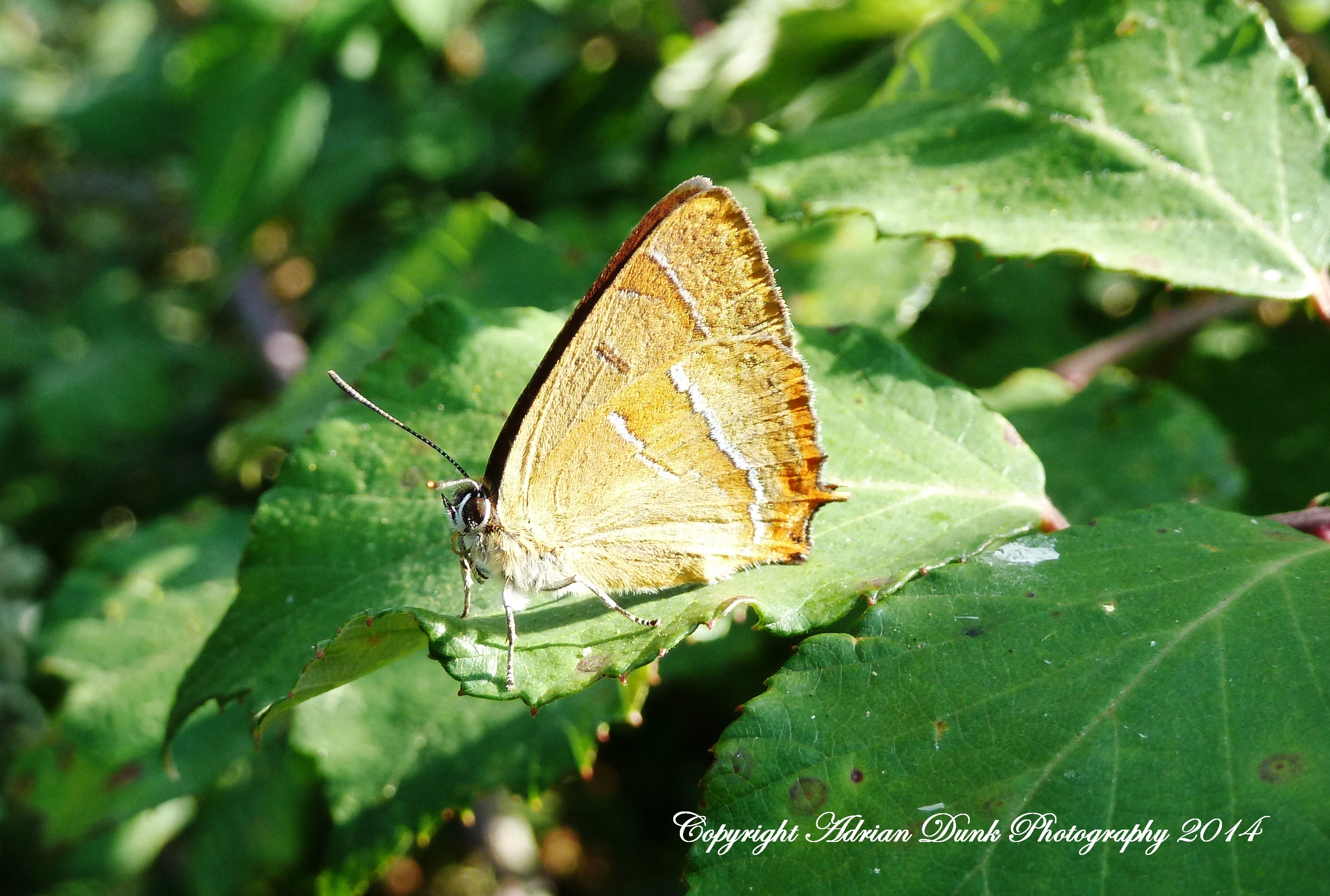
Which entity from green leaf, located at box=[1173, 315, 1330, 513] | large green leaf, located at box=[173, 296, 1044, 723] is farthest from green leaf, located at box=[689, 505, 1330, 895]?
green leaf, located at box=[1173, 315, 1330, 513]

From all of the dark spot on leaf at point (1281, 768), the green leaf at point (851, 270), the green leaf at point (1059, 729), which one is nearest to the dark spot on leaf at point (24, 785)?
the green leaf at point (1059, 729)

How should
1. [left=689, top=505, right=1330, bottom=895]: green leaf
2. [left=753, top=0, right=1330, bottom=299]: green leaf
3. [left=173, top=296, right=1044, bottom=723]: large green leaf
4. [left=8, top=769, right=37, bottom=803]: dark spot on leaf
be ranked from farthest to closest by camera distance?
1. [left=8, top=769, right=37, bottom=803]: dark spot on leaf
2. [left=753, top=0, right=1330, bottom=299]: green leaf
3. [left=173, top=296, right=1044, bottom=723]: large green leaf
4. [left=689, top=505, right=1330, bottom=895]: green leaf

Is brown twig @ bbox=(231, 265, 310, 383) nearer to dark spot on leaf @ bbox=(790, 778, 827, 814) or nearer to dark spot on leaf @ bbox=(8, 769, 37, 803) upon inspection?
dark spot on leaf @ bbox=(8, 769, 37, 803)

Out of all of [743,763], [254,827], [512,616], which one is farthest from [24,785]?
[743,763]

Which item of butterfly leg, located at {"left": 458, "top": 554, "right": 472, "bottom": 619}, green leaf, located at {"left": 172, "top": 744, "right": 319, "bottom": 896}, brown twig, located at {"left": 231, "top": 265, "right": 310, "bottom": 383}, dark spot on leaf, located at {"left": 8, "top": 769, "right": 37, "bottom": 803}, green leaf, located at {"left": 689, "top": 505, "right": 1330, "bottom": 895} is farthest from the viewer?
brown twig, located at {"left": 231, "top": 265, "right": 310, "bottom": 383}

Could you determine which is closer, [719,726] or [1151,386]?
[1151,386]

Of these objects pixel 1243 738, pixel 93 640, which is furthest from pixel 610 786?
pixel 1243 738

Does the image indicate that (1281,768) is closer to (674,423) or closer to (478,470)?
(674,423)

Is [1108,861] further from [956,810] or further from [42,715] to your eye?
[42,715]
